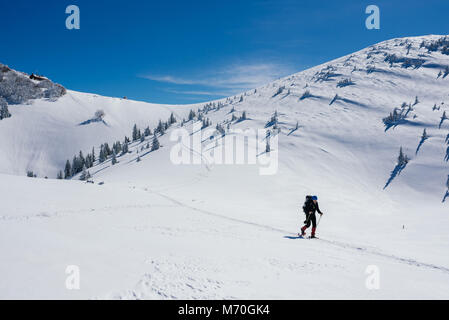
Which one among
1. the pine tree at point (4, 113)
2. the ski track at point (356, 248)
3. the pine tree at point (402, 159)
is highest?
the pine tree at point (4, 113)

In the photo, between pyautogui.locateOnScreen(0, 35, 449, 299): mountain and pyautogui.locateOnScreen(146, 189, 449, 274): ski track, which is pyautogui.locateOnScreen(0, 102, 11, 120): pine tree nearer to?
pyautogui.locateOnScreen(0, 35, 449, 299): mountain

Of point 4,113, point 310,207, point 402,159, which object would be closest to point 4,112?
point 4,113

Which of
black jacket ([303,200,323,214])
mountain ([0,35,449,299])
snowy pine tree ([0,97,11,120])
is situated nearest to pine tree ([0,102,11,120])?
snowy pine tree ([0,97,11,120])

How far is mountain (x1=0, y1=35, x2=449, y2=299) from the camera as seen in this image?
5.53 meters

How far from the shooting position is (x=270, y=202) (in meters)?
20.1

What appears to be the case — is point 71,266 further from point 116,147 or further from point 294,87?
point 294,87

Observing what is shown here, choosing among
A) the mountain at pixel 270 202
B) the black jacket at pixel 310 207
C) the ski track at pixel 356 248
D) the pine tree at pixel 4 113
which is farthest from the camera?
the pine tree at pixel 4 113

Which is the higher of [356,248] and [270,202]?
[270,202]

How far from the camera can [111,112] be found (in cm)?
8375

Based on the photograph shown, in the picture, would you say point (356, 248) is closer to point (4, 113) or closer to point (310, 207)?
point (310, 207)

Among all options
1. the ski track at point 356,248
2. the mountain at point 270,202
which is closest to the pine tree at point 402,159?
the mountain at point 270,202

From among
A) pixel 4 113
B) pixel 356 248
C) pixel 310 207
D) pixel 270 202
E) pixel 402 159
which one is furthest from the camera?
pixel 4 113

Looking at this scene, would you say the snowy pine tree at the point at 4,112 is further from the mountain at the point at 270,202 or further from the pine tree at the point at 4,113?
the mountain at the point at 270,202

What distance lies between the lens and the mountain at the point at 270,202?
18.1 feet
